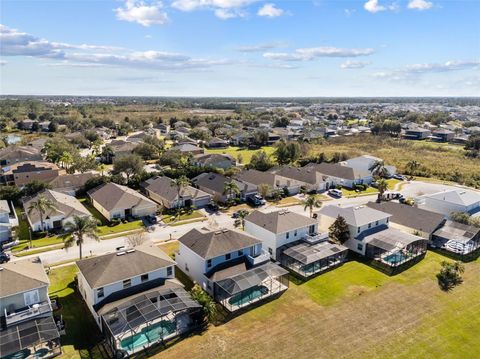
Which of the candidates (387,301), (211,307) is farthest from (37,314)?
(387,301)

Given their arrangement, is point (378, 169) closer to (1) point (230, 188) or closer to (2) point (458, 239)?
(2) point (458, 239)

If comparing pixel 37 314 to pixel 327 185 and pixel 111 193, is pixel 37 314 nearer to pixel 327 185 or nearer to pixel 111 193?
pixel 111 193

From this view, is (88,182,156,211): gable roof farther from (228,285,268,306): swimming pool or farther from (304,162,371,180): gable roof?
(304,162,371,180): gable roof

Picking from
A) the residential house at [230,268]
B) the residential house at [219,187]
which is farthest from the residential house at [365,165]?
the residential house at [230,268]

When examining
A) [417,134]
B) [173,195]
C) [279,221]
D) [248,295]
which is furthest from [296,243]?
[417,134]

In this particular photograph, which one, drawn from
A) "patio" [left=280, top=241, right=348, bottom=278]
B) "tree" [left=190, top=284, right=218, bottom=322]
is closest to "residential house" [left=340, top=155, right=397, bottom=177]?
"patio" [left=280, top=241, right=348, bottom=278]

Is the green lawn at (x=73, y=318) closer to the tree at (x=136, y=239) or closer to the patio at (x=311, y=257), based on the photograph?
the tree at (x=136, y=239)
